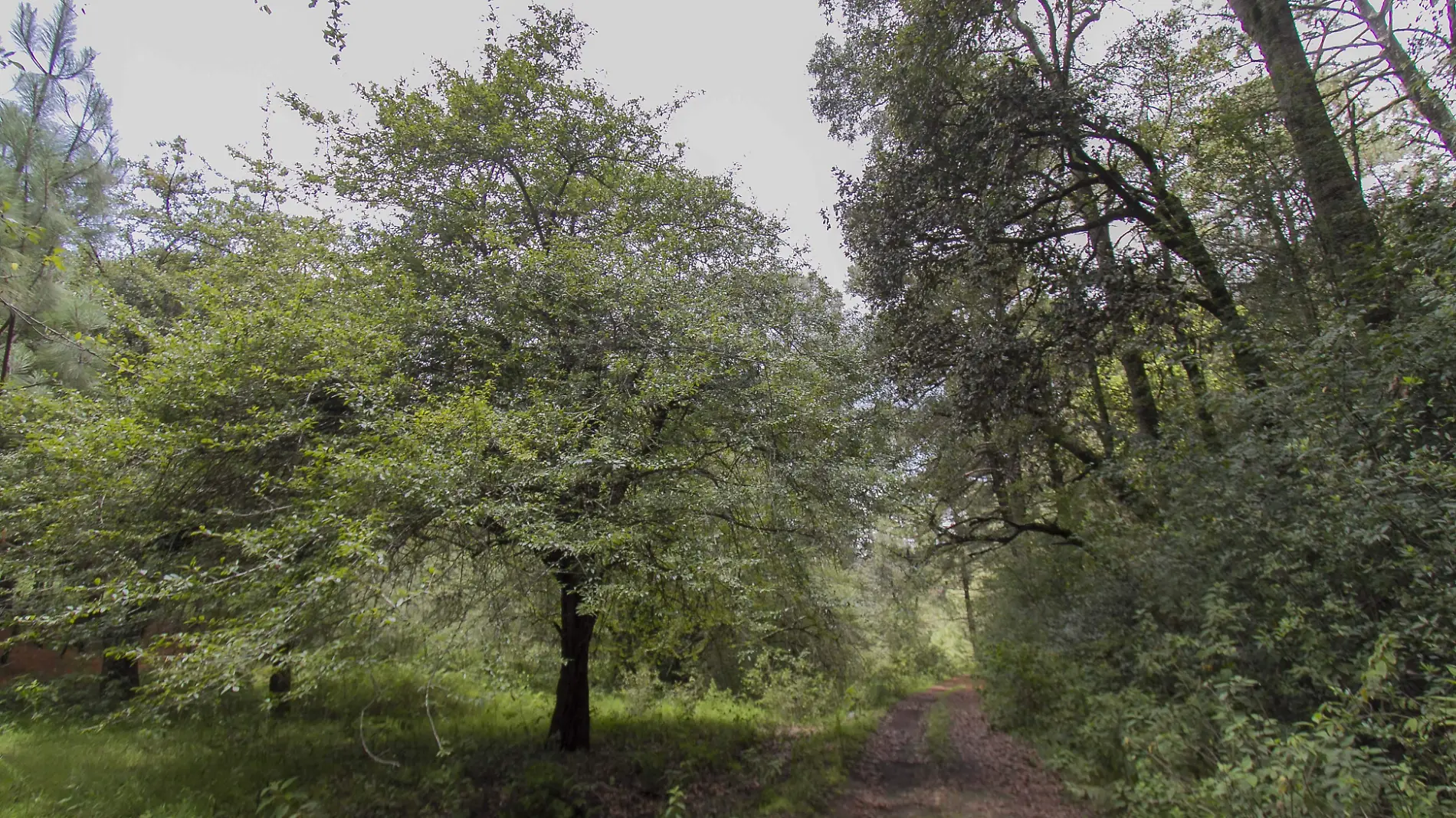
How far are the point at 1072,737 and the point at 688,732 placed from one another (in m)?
6.13

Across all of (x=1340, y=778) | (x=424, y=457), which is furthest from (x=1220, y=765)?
(x=424, y=457)

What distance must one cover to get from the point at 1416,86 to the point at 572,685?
11835 millimetres

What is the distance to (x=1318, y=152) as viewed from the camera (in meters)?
6.28

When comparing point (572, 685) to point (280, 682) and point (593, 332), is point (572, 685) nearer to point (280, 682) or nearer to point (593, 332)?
point (280, 682)

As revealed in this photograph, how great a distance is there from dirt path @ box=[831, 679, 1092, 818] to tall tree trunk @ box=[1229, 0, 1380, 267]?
654cm

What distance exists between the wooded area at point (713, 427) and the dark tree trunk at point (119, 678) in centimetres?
9

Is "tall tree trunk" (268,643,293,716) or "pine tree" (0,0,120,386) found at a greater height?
"pine tree" (0,0,120,386)

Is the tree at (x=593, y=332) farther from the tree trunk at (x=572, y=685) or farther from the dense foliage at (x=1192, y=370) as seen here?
the dense foliage at (x=1192, y=370)

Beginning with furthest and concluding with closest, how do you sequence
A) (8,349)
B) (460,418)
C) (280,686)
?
(280,686), (8,349), (460,418)

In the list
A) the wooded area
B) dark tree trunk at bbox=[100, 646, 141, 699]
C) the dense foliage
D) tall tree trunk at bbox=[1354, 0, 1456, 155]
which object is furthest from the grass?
tall tree trunk at bbox=[1354, 0, 1456, 155]

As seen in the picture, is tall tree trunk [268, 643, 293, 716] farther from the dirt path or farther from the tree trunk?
the dirt path

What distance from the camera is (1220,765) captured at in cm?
435

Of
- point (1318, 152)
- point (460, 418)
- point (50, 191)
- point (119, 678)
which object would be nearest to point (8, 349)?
point (50, 191)

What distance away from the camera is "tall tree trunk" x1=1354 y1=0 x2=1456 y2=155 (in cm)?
575
